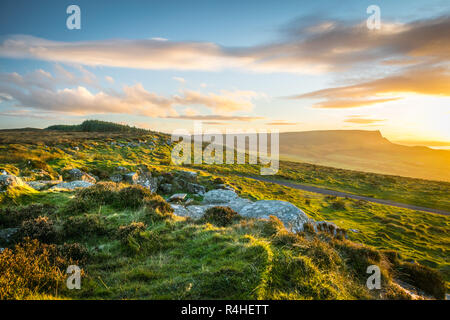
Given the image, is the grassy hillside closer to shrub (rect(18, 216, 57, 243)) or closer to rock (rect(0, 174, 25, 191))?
shrub (rect(18, 216, 57, 243))

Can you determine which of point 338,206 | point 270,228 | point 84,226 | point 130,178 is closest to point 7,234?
point 84,226

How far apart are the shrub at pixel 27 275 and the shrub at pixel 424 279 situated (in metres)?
12.2

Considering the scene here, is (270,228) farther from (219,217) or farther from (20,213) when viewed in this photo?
(20,213)

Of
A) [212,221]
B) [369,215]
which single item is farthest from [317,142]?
[212,221]

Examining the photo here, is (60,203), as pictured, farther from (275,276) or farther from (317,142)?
(317,142)

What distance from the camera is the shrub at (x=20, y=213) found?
6586 mm

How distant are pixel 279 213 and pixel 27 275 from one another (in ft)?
35.0

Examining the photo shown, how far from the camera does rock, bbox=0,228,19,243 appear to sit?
19.1ft

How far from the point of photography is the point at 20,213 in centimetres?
691

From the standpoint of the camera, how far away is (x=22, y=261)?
14.4ft

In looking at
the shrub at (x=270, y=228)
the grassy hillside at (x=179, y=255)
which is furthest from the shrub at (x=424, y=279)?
the shrub at (x=270, y=228)

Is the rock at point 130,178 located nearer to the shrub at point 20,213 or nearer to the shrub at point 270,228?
the shrub at point 20,213

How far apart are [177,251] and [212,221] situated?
10.9ft

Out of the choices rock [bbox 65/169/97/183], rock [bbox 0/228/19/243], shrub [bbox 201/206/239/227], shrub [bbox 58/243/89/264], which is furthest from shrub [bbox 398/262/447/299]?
rock [bbox 65/169/97/183]
